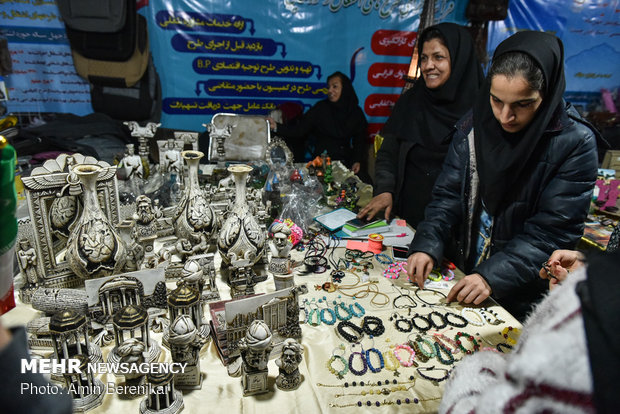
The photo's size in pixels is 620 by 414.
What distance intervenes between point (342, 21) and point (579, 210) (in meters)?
4.19

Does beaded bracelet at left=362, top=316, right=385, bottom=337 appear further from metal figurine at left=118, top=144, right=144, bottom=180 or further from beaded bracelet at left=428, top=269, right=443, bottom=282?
metal figurine at left=118, top=144, right=144, bottom=180

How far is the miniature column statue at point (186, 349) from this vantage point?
3.49 ft

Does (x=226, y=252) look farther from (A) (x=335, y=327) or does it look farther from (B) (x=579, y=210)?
(B) (x=579, y=210)

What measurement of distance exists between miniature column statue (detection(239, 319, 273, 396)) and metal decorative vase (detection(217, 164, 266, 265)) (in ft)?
1.64

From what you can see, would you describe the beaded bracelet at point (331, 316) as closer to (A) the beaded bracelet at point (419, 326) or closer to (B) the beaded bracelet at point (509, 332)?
(A) the beaded bracelet at point (419, 326)

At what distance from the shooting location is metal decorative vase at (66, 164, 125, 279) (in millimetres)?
1399

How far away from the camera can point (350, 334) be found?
138 centimetres

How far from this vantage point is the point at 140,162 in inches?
102

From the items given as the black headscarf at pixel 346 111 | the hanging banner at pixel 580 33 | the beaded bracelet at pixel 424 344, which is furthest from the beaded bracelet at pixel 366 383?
the hanging banner at pixel 580 33

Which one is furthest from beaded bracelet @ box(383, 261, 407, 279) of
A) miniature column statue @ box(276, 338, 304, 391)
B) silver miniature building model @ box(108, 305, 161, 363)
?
silver miniature building model @ box(108, 305, 161, 363)

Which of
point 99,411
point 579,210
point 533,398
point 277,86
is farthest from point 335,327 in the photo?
point 277,86

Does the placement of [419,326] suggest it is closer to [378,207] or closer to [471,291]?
[471,291]

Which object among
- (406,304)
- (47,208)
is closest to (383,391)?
(406,304)

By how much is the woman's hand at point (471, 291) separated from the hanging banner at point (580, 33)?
4.71 m
